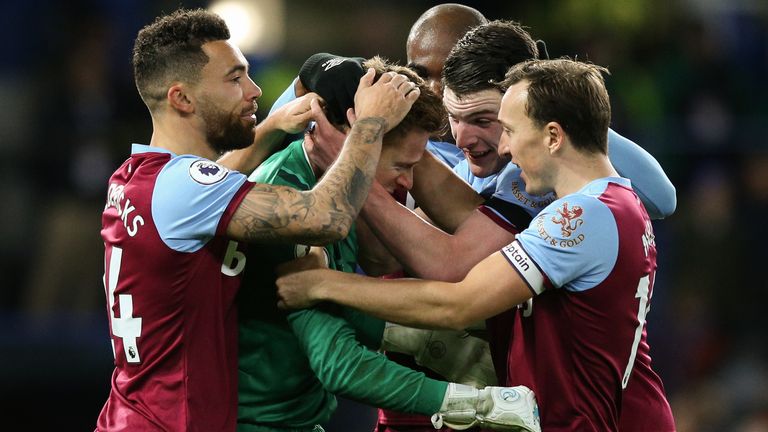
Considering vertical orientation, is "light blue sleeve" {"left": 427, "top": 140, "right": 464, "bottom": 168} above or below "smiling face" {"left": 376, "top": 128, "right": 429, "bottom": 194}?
below

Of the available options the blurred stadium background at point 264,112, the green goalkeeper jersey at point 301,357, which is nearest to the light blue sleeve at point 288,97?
the green goalkeeper jersey at point 301,357

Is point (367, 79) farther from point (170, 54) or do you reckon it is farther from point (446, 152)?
point (446, 152)

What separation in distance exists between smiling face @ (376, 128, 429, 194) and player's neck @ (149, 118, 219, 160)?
65cm

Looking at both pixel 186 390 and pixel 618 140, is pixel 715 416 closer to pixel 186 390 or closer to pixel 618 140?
pixel 618 140

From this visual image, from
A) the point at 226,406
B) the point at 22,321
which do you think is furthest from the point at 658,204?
the point at 22,321

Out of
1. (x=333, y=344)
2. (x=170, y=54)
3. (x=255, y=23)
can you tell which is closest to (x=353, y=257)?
(x=333, y=344)

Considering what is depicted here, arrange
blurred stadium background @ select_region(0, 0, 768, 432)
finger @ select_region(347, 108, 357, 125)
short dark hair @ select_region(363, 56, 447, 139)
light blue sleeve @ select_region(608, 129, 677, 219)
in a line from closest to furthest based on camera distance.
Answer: finger @ select_region(347, 108, 357, 125), short dark hair @ select_region(363, 56, 447, 139), light blue sleeve @ select_region(608, 129, 677, 219), blurred stadium background @ select_region(0, 0, 768, 432)

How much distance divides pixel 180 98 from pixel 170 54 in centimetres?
16

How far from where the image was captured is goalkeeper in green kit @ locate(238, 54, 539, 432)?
3818mm

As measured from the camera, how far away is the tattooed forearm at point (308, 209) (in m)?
3.70

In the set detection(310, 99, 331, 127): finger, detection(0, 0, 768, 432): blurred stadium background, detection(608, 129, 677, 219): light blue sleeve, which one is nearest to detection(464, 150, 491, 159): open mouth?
detection(608, 129, 677, 219): light blue sleeve

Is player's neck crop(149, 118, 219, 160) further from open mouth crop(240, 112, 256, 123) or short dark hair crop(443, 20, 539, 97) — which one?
short dark hair crop(443, 20, 539, 97)

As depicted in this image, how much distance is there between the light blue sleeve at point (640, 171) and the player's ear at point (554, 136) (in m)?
0.52

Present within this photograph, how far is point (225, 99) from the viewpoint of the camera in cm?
403
